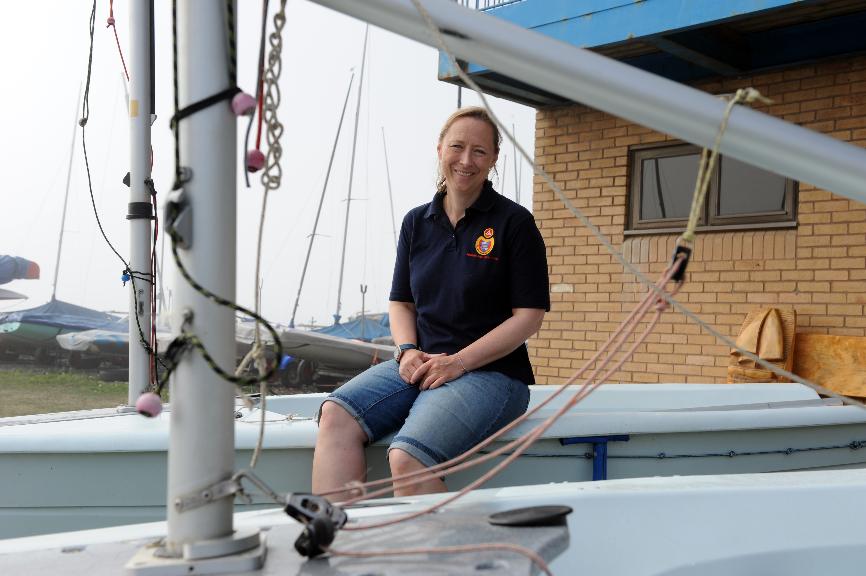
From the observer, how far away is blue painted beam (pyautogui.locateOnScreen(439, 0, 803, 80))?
4875 millimetres

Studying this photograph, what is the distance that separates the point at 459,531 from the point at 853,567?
90cm

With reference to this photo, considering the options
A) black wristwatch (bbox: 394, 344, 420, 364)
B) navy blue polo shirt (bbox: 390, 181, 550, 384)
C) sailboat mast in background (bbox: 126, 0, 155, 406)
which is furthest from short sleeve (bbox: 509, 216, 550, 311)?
sailboat mast in background (bbox: 126, 0, 155, 406)

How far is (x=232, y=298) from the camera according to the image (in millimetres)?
1220

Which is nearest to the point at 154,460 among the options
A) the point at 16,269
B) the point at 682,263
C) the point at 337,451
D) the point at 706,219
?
the point at 337,451

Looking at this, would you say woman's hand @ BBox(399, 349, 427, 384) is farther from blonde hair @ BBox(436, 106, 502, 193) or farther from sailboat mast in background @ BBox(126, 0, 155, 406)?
sailboat mast in background @ BBox(126, 0, 155, 406)

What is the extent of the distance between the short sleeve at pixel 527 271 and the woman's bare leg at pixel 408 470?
2.04 feet

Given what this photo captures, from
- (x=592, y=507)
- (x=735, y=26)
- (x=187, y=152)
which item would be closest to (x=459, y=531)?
(x=592, y=507)

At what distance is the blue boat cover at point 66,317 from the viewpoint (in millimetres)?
19141

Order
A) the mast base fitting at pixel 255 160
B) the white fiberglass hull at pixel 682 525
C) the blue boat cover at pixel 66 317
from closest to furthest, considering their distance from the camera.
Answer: the mast base fitting at pixel 255 160
the white fiberglass hull at pixel 682 525
the blue boat cover at pixel 66 317

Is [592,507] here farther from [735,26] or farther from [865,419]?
[735,26]

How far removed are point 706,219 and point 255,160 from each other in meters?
5.29

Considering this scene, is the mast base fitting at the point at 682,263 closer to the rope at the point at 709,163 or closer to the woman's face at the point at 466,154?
the rope at the point at 709,163

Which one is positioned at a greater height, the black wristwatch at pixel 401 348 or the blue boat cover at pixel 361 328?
the black wristwatch at pixel 401 348

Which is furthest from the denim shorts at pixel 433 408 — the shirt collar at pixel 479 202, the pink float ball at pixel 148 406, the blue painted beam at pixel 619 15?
the blue painted beam at pixel 619 15
